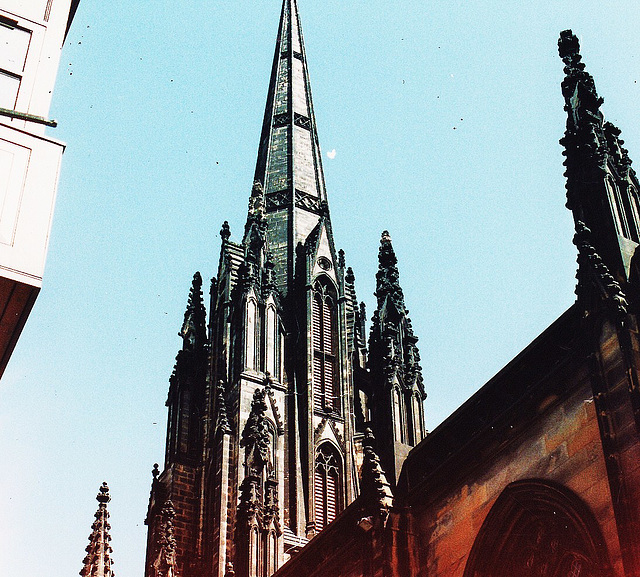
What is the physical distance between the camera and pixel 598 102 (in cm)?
1602

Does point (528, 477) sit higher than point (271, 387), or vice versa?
point (271, 387)

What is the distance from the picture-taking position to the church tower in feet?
111

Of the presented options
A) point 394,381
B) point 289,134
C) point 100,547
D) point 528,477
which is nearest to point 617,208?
point 528,477

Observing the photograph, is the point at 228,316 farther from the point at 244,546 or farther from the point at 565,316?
the point at 565,316

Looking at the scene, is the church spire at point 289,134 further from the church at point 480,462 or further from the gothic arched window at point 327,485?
the gothic arched window at point 327,485

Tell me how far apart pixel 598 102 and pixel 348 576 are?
7784 millimetres

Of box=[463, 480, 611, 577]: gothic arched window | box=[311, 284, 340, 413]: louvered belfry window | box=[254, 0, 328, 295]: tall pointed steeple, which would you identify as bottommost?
box=[463, 480, 611, 577]: gothic arched window

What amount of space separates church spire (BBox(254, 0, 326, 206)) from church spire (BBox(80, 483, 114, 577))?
47.2 ft

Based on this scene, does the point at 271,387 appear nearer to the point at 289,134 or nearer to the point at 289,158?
the point at 289,158

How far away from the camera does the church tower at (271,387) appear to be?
3378 cm

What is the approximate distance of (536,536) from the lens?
14.4m

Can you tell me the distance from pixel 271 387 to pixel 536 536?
2202 centimetres

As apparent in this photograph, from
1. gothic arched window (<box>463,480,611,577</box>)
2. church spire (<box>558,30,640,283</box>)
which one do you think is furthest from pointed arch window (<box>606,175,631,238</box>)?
gothic arched window (<box>463,480,611,577</box>)

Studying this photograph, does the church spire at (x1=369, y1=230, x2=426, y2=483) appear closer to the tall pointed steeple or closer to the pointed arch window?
the pointed arch window
